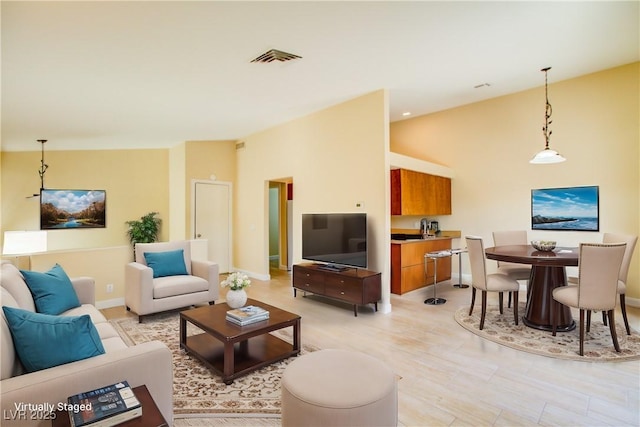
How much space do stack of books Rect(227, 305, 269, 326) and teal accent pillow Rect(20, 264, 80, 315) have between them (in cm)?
135

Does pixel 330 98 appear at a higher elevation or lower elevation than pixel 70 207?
higher

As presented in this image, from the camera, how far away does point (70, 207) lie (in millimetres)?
6730

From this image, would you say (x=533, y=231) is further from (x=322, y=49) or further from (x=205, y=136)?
(x=205, y=136)

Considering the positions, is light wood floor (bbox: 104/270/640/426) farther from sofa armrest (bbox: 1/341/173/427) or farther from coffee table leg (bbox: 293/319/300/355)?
sofa armrest (bbox: 1/341/173/427)

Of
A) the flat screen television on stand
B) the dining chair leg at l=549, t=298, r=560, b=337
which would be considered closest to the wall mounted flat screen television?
the flat screen television on stand

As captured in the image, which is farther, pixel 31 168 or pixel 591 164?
pixel 31 168

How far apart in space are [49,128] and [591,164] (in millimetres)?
8056

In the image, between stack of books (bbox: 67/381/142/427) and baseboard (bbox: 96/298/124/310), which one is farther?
baseboard (bbox: 96/298/124/310)

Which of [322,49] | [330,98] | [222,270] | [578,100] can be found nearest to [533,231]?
[578,100]

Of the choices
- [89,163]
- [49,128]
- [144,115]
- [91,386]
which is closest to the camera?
[91,386]

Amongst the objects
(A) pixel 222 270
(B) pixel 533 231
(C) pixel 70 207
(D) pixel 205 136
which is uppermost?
(D) pixel 205 136

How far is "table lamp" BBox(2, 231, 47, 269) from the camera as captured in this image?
12.2 feet

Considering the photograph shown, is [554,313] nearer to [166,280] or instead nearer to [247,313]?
[247,313]

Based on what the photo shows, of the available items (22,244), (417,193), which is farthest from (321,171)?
(22,244)
